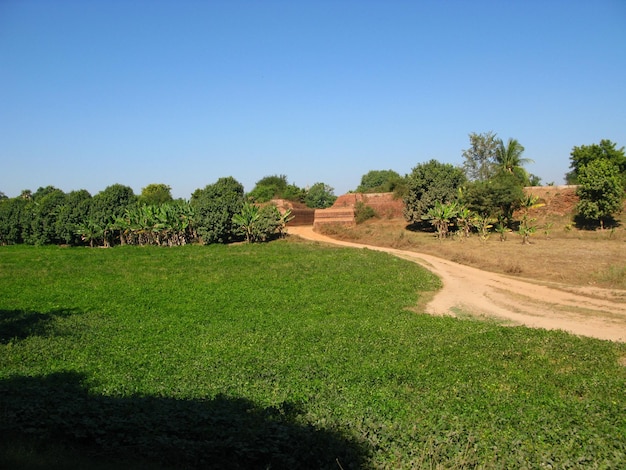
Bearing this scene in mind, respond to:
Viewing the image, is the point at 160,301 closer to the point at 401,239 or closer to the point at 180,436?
the point at 180,436

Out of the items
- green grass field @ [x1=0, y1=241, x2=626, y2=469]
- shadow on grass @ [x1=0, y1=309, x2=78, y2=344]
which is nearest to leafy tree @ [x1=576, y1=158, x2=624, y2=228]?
green grass field @ [x1=0, y1=241, x2=626, y2=469]

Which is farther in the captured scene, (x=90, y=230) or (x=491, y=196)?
(x=90, y=230)

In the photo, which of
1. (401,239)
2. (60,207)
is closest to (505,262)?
(401,239)

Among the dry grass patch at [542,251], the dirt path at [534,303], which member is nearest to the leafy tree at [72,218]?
the dry grass patch at [542,251]

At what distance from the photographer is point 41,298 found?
1543 cm

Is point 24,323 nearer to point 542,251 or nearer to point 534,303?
point 534,303

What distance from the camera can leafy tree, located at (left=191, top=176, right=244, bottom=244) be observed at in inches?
1181

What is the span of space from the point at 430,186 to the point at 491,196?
364cm

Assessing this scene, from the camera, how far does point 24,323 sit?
12023 mm

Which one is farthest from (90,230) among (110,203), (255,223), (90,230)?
(255,223)

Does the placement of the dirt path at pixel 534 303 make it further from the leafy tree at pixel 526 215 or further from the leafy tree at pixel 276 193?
the leafy tree at pixel 276 193

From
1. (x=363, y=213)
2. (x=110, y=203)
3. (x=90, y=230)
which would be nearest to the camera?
(x=90, y=230)

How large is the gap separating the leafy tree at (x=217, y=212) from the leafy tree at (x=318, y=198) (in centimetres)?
1877

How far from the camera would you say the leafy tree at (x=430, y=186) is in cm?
2986
